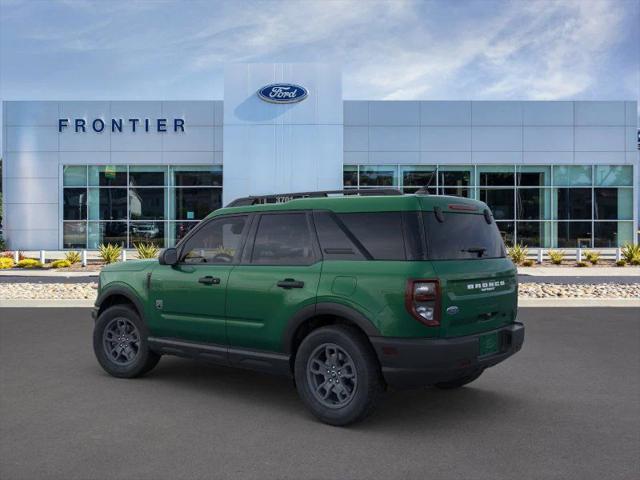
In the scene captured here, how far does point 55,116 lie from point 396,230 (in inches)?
1092

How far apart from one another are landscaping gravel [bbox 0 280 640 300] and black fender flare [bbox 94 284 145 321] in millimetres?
7599

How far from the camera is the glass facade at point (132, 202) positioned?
2923 centimetres

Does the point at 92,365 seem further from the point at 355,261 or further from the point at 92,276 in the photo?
the point at 92,276

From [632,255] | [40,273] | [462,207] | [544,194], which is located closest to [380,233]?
[462,207]

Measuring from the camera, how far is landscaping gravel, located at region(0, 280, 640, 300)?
46.9 ft

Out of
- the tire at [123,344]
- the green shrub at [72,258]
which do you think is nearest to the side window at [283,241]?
the tire at [123,344]

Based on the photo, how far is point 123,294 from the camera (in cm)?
668

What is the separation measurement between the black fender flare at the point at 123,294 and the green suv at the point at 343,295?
118 mm

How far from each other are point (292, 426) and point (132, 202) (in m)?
26.0

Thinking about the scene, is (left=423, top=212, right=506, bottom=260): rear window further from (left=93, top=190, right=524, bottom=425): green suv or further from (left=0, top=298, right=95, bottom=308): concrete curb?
(left=0, top=298, right=95, bottom=308): concrete curb

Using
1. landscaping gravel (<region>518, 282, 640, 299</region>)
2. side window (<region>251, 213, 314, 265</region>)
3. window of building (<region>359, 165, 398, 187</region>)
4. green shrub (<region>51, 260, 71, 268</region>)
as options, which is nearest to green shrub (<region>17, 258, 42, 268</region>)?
green shrub (<region>51, 260, 71, 268</region>)

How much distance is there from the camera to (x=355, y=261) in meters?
5.11

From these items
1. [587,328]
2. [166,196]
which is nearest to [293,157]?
[166,196]

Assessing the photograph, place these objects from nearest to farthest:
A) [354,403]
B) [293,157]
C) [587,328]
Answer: [354,403] → [587,328] → [293,157]
